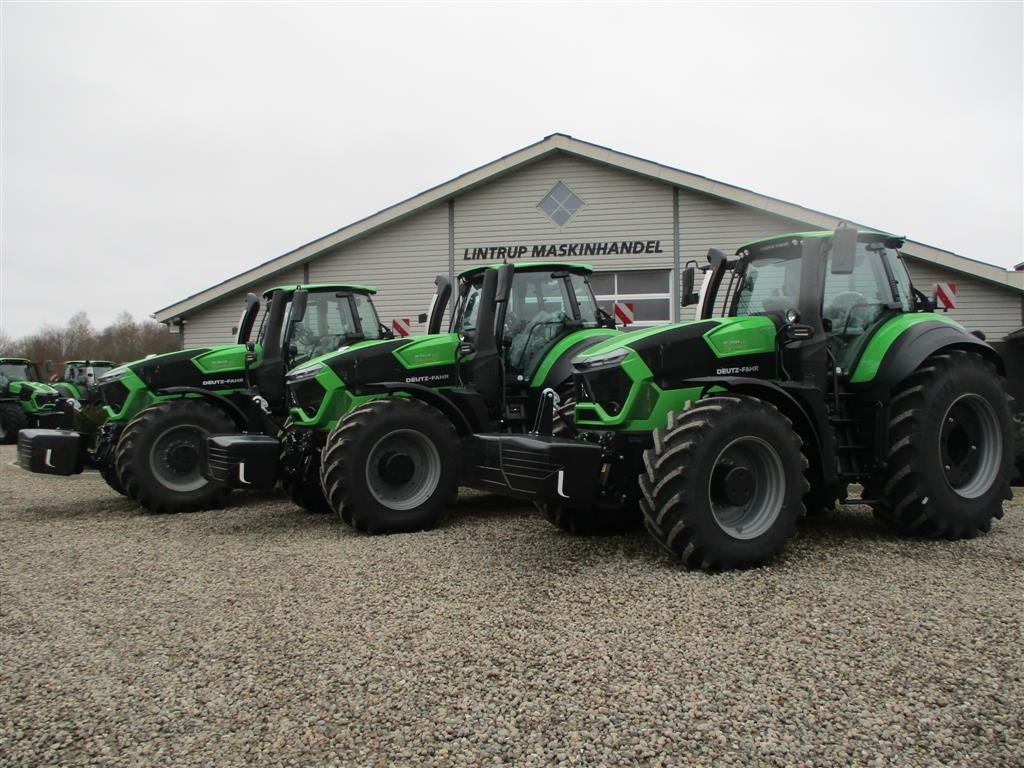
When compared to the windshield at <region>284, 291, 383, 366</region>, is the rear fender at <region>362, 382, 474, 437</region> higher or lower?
lower

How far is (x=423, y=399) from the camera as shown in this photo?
800cm

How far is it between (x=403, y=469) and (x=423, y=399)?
2.42 ft

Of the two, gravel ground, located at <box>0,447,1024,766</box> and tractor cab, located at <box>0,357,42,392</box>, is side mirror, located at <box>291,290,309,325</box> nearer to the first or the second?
gravel ground, located at <box>0,447,1024,766</box>

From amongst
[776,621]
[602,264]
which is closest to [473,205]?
[602,264]

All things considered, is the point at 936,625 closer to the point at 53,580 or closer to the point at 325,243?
the point at 53,580

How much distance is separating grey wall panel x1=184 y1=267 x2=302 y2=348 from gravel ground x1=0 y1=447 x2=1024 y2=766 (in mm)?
13538

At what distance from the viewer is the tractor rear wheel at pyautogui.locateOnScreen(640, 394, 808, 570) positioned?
5.26 meters

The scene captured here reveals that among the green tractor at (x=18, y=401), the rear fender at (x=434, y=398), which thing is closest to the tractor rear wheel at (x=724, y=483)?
the rear fender at (x=434, y=398)

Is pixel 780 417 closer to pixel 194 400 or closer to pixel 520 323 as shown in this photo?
pixel 520 323

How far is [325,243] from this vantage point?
60.8ft

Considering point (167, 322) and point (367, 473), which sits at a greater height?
point (167, 322)

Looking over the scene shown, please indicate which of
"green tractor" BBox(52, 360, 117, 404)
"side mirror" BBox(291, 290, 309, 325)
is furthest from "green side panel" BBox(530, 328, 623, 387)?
"green tractor" BBox(52, 360, 117, 404)

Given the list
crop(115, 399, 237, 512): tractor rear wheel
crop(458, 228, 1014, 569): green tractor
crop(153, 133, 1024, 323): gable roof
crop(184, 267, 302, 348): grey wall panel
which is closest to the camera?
crop(458, 228, 1014, 569): green tractor

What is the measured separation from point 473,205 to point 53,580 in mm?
13700
